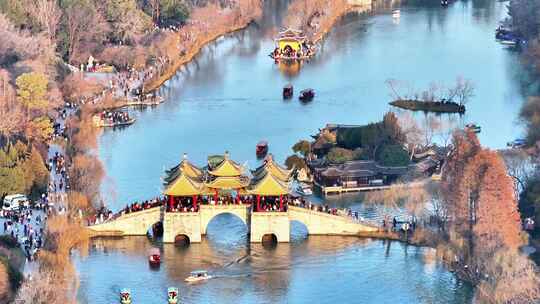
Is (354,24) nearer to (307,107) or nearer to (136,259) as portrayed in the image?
(307,107)

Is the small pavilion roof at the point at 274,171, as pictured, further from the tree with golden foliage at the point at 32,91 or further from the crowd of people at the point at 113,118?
the crowd of people at the point at 113,118

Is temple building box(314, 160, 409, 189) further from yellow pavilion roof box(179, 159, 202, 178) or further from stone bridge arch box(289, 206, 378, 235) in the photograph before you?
yellow pavilion roof box(179, 159, 202, 178)

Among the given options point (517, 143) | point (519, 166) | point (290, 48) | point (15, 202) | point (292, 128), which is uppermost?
point (290, 48)

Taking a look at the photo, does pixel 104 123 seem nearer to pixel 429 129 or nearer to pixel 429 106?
pixel 429 129

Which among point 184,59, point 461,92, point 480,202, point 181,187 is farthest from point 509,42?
point 480,202

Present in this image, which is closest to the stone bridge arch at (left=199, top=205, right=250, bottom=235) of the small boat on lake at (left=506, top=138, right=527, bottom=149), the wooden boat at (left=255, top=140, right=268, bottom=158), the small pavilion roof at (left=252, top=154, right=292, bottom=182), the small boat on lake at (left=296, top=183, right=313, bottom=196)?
the small pavilion roof at (left=252, top=154, right=292, bottom=182)

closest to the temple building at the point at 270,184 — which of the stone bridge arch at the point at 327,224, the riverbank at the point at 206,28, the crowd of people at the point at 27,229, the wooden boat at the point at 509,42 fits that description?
the stone bridge arch at the point at 327,224
